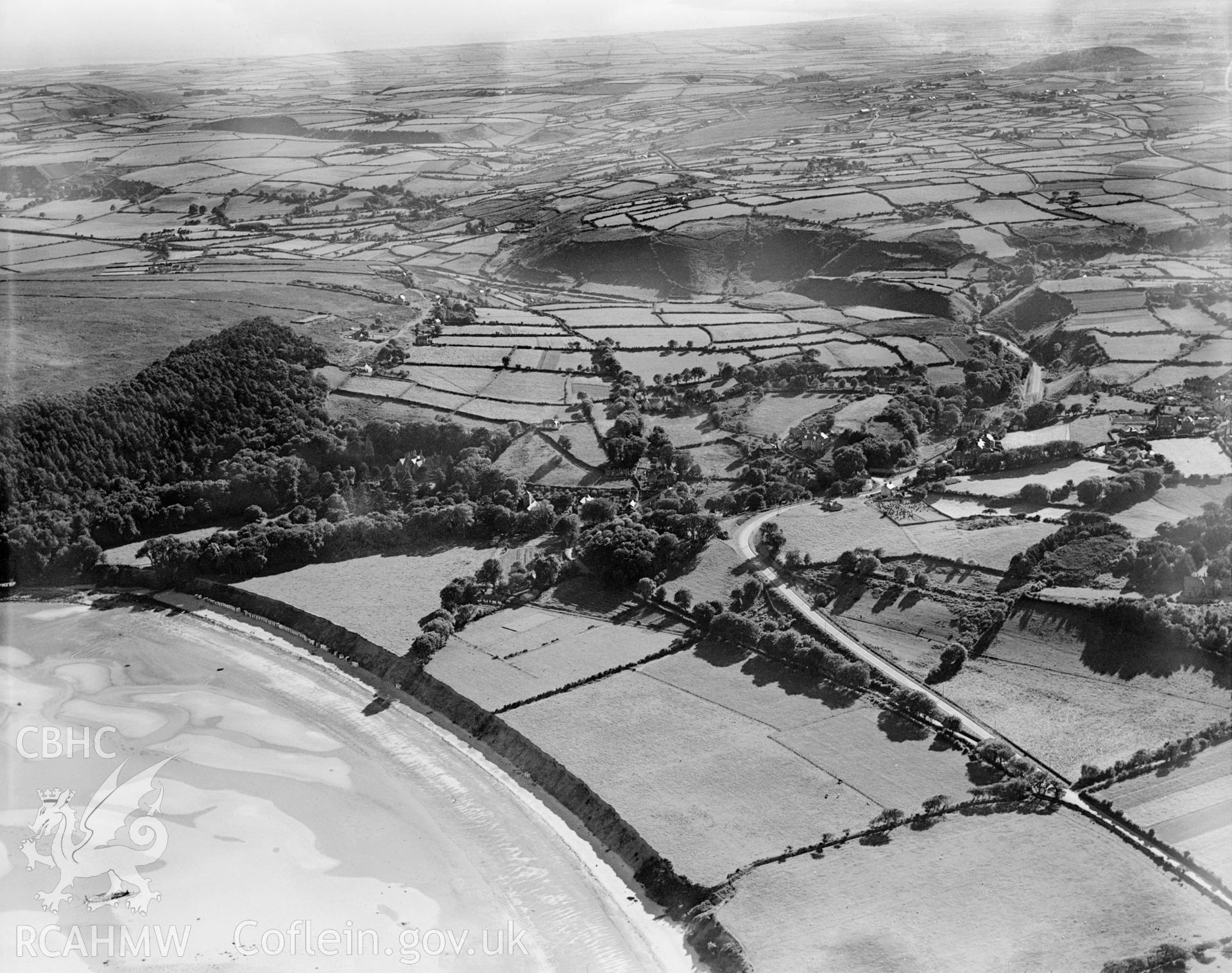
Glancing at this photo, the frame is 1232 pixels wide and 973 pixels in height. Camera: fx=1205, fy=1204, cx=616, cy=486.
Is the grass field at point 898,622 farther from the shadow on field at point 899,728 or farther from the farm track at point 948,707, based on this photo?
the shadow on field at point 899,728

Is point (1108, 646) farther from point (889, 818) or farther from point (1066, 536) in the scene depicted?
point (889, 818)

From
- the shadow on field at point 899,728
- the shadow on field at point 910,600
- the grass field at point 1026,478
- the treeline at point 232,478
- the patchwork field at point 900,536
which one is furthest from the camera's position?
the treeline at point 232,478

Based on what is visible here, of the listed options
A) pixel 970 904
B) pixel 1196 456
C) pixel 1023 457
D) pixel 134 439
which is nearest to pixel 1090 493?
pixel 1023 457

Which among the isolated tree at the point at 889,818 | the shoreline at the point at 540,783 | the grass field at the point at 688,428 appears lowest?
the shoreline at the point at 540,783

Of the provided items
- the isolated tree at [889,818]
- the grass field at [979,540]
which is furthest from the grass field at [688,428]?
the isolated tree at [889,818]

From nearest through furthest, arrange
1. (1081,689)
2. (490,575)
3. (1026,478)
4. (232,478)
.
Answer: (1081,689) → (490,575) → (1026,478) → (232,478)

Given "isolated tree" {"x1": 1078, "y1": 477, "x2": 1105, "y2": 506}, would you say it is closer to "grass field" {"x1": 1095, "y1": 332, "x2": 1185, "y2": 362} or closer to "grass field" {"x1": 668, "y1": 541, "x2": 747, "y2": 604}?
"grass field" {"x1": 668, "y1": 541, "x2": 747, "y2": 604}
